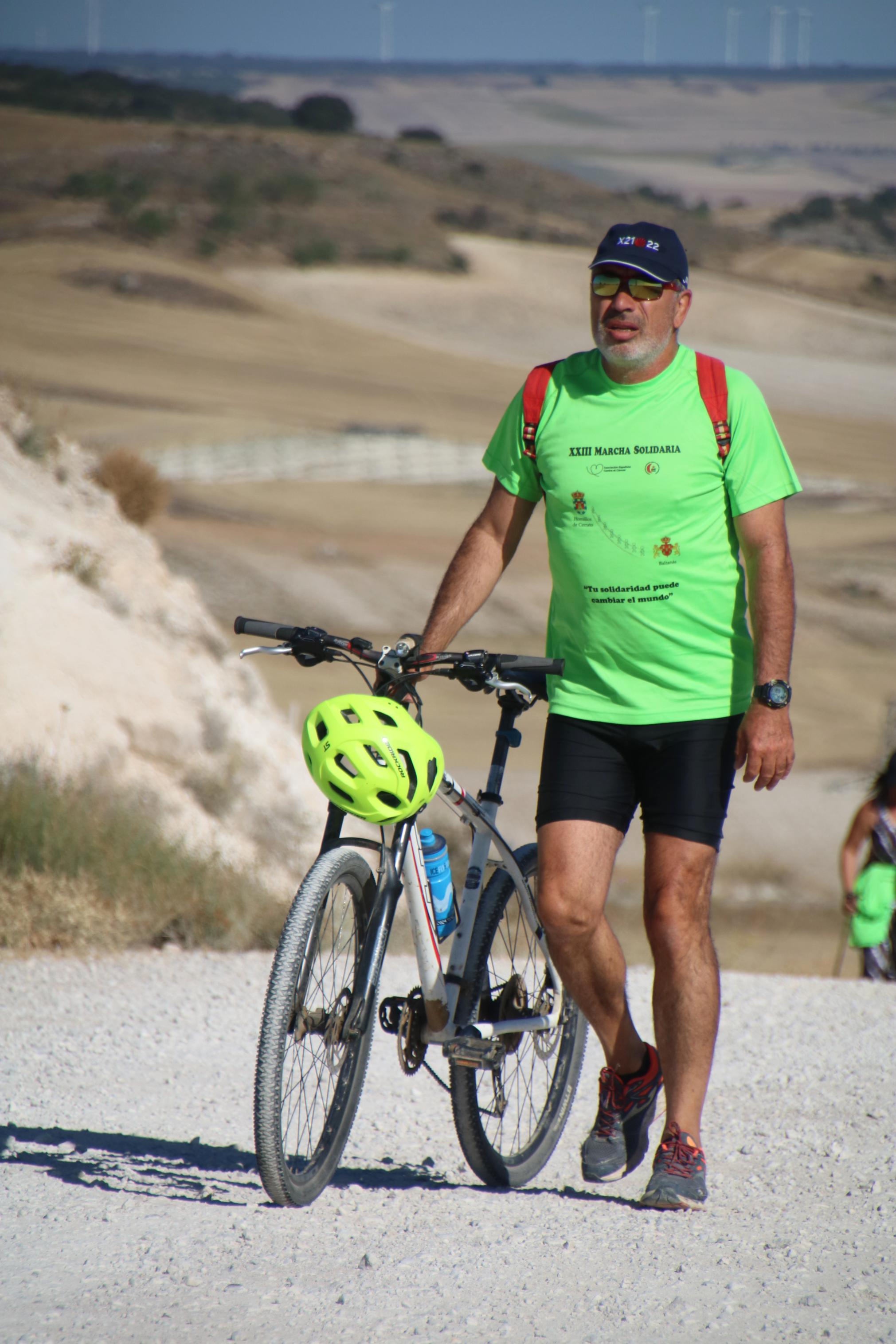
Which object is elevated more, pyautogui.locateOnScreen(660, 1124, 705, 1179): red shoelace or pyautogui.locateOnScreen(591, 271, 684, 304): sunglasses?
pyautogui.locateOnScreen(591, 271, 684, 304): sunglasses

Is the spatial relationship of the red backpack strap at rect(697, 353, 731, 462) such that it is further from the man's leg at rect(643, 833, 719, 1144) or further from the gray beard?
the man's leg at rect(643, 833, 719, 1144)

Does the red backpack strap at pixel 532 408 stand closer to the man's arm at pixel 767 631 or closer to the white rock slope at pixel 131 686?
the man's arm at pixel 767 631

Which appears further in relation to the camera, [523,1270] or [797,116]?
[797,116]

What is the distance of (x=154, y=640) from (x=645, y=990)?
542 cm

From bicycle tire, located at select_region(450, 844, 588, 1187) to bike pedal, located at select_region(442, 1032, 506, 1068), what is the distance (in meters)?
0.08

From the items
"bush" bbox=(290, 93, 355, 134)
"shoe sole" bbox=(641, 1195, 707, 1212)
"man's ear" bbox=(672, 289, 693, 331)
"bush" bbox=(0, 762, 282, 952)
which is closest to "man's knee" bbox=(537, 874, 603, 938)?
"shoe sole" bbox=(641, 1195, 707, 1212)

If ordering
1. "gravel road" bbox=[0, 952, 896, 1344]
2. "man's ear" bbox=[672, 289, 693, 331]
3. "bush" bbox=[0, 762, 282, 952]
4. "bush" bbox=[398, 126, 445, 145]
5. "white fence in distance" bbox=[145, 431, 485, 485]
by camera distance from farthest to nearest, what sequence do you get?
"bush" bbox=[398, 126, 445, 145]
"white fence in distance" bbox=[145, 431, 485, 485]
"bush" bbox=[0, 762, 282, 952]
"man's ear" bbox=[672, 289, 693, 331]
"gravel road" bbox=[0, 952, 896, 1344]

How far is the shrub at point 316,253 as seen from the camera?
181ft

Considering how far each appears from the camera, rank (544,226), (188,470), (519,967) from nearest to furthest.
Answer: (519,967), (188,470), (544,226)

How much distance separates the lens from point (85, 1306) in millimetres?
2461

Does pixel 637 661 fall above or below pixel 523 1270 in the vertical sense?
above

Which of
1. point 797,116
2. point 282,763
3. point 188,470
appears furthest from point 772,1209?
point 797,116

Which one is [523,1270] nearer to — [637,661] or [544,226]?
[637,661]

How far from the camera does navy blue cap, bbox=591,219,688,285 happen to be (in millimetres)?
3115
